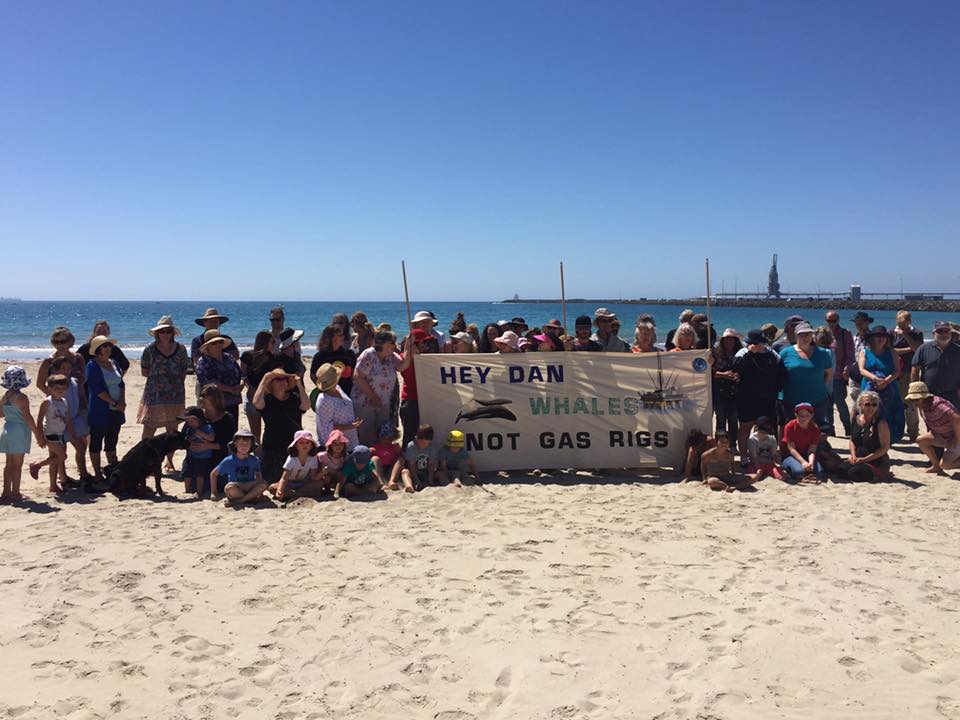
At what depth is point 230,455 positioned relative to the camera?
21.9ft

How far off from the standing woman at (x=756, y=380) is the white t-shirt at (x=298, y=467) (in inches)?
181

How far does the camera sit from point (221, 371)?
7.04m

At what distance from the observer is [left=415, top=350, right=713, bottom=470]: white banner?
732 centimetres

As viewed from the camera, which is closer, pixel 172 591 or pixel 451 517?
pixel 172 591

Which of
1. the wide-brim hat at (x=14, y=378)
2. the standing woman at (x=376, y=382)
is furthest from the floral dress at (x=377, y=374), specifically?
the wide-brim hat at (x=14, y=378)

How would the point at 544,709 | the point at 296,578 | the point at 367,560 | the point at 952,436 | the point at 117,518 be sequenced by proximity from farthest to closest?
the point at 952,436 → the point at 117,518 → the point at 367,560 → the point at 296,578 → the point at 544,709

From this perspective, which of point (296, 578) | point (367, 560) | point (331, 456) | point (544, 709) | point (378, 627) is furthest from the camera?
point (331, 456)

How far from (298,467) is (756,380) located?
4.96 m

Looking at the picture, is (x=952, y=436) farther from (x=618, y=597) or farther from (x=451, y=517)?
(x=451, y=517)

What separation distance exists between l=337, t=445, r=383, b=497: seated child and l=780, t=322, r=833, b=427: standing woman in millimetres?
4662

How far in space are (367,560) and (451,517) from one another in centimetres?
112

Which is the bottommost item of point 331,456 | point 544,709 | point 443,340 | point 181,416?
point 544,709

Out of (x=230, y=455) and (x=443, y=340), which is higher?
(x=443, y=340)

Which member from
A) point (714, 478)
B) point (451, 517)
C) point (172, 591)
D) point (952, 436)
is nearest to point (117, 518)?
point (172, 591)
